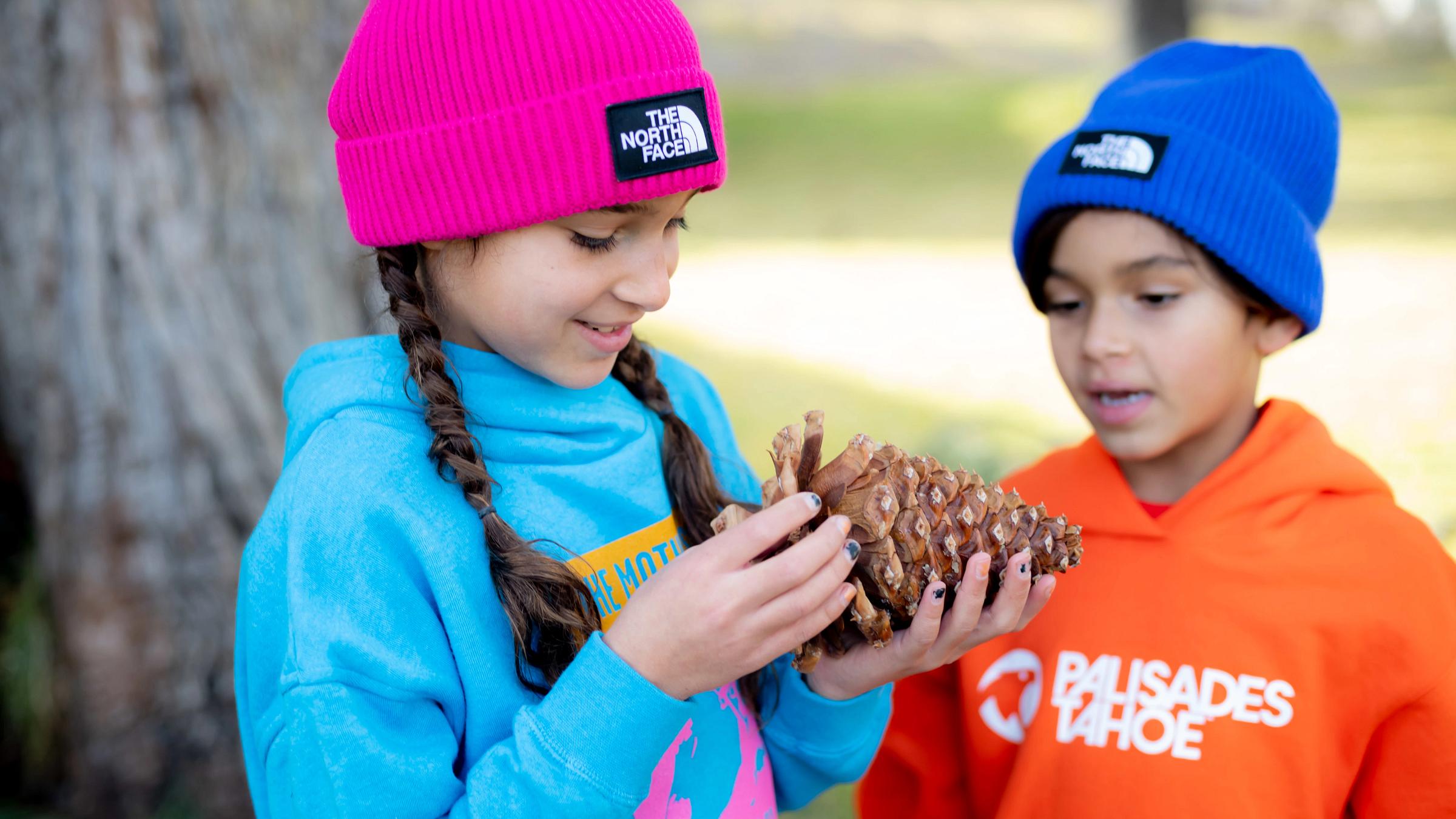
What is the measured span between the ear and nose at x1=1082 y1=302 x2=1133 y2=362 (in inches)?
12.7

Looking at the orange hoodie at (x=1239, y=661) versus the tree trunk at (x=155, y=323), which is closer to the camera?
the orange hoodie at (x=1239, y=661)

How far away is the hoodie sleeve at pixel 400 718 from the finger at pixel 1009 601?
48cm

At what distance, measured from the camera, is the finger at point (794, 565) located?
1.35 metres

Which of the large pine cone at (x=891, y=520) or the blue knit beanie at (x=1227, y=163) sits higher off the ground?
the blue knit beanie at (x=1227, y=163)

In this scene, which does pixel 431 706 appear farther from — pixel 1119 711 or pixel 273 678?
pixel 1119 711

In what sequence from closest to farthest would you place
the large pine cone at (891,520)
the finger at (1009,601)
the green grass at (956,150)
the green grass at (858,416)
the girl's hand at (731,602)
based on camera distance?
the girl's hand at (731,602) → the large pine cone at (891,520) → the finger at (1009,601) → the green grass at (858,416) → the green grass at (956,150)

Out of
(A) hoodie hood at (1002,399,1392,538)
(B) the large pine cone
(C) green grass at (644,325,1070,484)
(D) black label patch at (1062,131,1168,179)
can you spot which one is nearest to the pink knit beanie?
(B) the large pine cone

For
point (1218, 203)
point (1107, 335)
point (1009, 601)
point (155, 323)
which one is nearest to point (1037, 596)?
point (1009, 601)

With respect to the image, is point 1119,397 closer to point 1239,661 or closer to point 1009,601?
point 1239,661

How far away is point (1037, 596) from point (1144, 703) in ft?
1.66

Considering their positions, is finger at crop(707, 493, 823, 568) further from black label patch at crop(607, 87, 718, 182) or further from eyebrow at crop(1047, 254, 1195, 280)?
eyebrow at crop(1047, 254, 1195, 280)

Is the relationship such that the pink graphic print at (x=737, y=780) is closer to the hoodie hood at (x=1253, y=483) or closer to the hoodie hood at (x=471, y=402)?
the hoodie hood at (x=471, y=402)

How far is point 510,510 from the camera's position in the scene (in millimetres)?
1577

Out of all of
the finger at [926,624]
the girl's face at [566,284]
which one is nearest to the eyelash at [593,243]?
the girl's face at [566,284]
